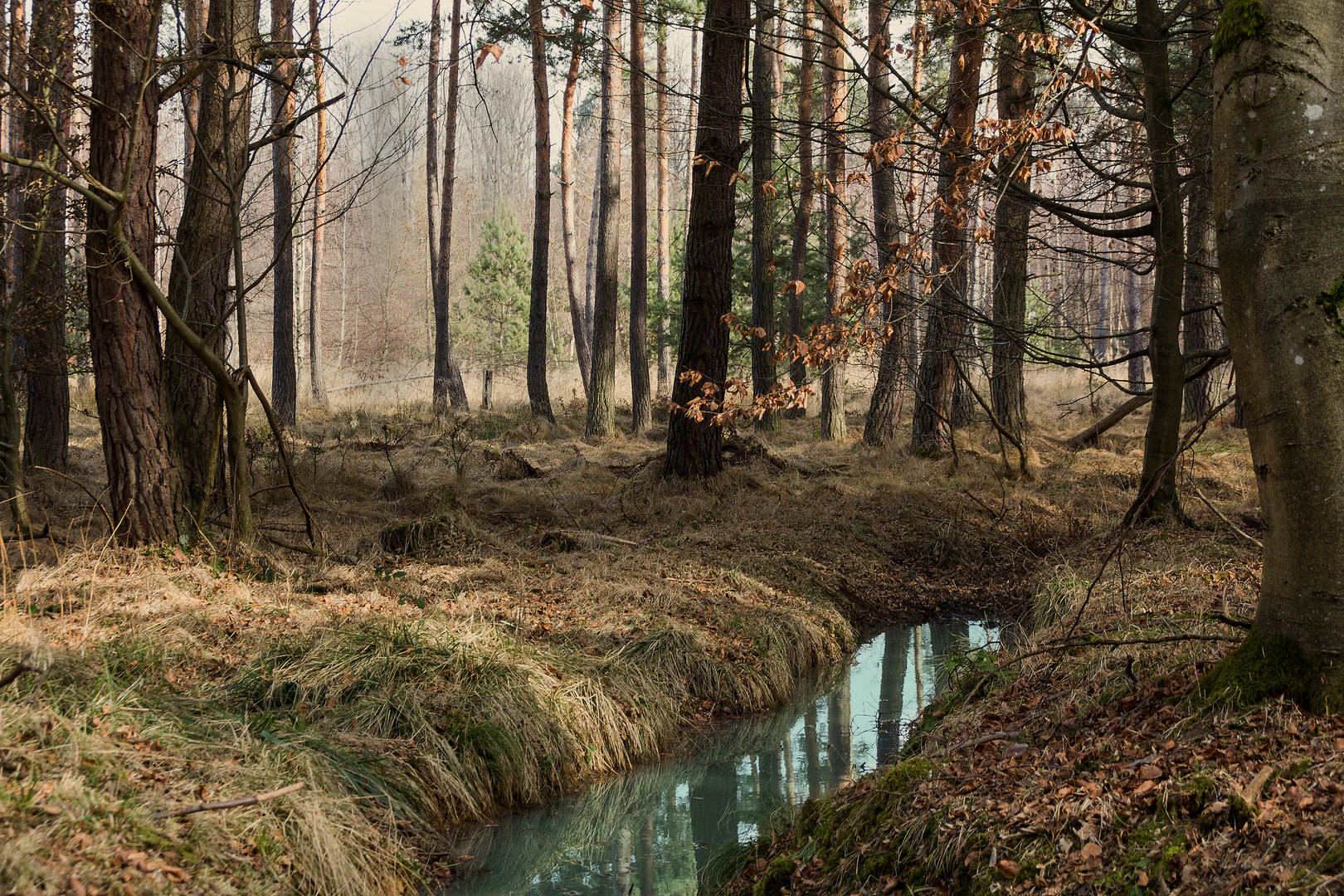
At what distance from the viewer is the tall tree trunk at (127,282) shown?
529cm

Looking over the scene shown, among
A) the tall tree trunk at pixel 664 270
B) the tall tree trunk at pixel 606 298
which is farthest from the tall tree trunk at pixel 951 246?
the tall tree trunk at pixel 664 270

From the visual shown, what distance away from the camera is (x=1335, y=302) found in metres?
2.55

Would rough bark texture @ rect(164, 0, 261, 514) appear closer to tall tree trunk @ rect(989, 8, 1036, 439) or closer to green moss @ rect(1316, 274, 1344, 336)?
tall tree trunk @ rect(989, 8, 1036, 439)

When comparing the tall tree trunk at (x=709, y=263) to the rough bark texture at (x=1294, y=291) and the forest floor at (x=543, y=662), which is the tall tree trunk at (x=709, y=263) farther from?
the rough bark texture at (x=1294, y=291)

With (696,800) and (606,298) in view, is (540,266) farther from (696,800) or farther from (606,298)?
(696,800)

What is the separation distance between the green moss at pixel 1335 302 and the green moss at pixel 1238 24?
2.46ft

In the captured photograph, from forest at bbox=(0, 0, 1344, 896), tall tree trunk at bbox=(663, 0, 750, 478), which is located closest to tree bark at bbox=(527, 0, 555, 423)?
forest at bbox=(0, 0, 1344, 896)

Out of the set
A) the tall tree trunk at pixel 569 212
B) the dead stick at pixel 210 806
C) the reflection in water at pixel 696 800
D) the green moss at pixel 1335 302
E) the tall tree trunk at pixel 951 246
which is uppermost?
the tall tree trunk at pixel 569 212

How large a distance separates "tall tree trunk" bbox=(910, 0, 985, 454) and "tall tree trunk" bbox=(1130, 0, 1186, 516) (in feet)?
3.70

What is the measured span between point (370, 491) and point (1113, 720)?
281 inches

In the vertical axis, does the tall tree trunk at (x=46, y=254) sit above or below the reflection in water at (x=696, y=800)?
above

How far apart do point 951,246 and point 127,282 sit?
534 centimetres

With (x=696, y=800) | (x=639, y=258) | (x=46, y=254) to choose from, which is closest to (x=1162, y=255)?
(x=696, y=800)

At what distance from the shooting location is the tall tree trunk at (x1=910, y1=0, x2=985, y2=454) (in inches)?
160
